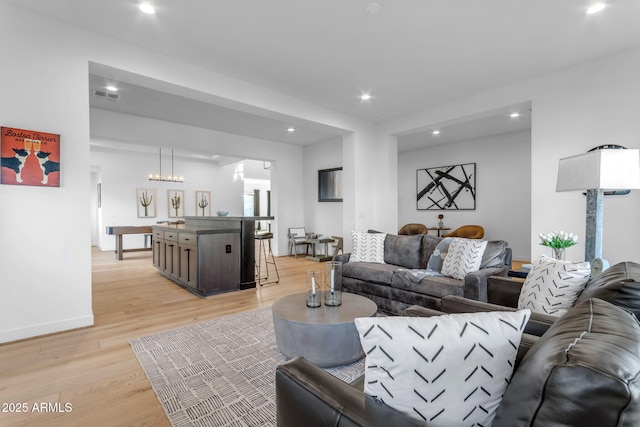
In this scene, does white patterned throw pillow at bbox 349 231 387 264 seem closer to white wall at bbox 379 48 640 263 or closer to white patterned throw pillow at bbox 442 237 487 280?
white patterned throw pillow at bbox 442 237 487 280

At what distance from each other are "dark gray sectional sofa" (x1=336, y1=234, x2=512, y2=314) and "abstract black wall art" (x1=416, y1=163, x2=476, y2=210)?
4.34 metres

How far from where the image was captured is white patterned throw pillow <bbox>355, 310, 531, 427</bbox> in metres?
0.80

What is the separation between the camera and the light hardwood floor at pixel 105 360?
1783 mm

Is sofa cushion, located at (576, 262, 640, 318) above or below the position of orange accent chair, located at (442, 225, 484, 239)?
above

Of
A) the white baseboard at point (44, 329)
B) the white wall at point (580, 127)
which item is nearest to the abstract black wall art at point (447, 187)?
the white wall at point (580, 127)

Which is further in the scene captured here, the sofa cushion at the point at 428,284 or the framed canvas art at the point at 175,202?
the framed canvas art at the point at 175,202

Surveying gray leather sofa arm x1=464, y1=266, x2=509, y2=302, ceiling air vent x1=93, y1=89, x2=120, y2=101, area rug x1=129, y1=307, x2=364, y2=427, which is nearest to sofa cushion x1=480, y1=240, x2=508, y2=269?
gray leather sofa arm x1=464, y1=266, x2=509, y2=302

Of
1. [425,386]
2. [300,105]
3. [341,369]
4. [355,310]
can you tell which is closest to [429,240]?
[355,310]

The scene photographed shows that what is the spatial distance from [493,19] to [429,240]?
2365 mm

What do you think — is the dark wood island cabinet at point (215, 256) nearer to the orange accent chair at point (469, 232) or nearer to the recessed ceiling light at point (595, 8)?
the recessed ceiling light at point (595, 8)

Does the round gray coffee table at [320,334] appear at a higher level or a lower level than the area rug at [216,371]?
higher

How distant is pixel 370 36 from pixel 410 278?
2540mm

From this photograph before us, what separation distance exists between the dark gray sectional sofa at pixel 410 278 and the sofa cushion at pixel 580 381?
217 cm

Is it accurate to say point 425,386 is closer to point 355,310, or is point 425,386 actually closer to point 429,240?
point 355,310
